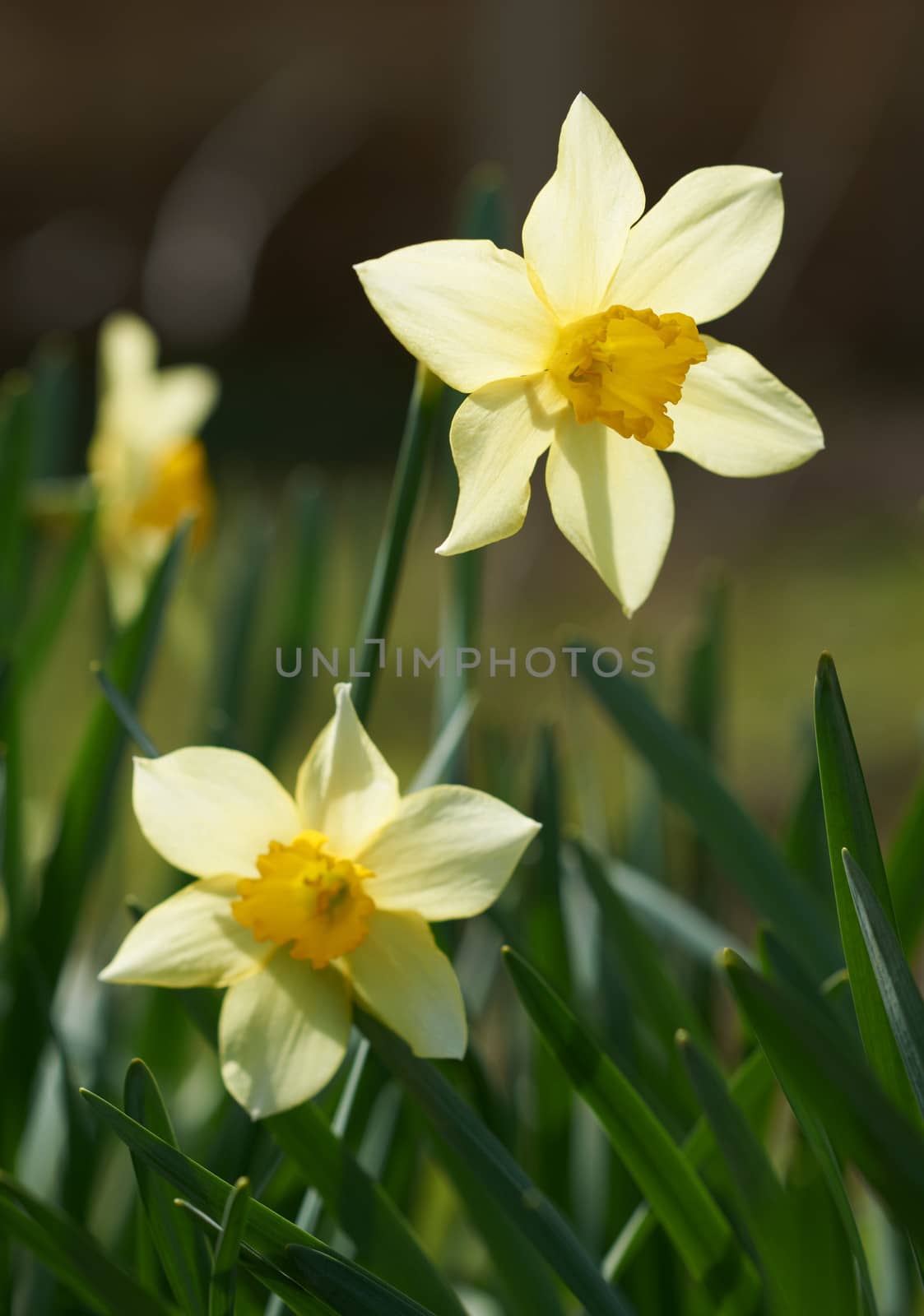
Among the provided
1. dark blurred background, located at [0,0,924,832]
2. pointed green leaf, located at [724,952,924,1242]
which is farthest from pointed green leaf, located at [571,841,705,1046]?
dark blurred background, located at [0,0,924,832]

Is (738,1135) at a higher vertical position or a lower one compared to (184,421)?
lower

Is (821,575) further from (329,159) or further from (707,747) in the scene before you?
(329,159)

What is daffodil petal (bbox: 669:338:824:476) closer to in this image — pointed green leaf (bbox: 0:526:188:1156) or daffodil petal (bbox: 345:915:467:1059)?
daffodil petal (bbox: 345:915:467:1059)

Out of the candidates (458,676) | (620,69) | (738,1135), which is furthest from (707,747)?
(620,69)

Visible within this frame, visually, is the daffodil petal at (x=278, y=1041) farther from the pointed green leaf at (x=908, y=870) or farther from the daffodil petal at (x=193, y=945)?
the pointed green leaf at (x=908, y=870)

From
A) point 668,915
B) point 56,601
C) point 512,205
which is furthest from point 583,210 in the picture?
point 512,205

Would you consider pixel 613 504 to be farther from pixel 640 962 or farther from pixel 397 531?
pixel 640 962
